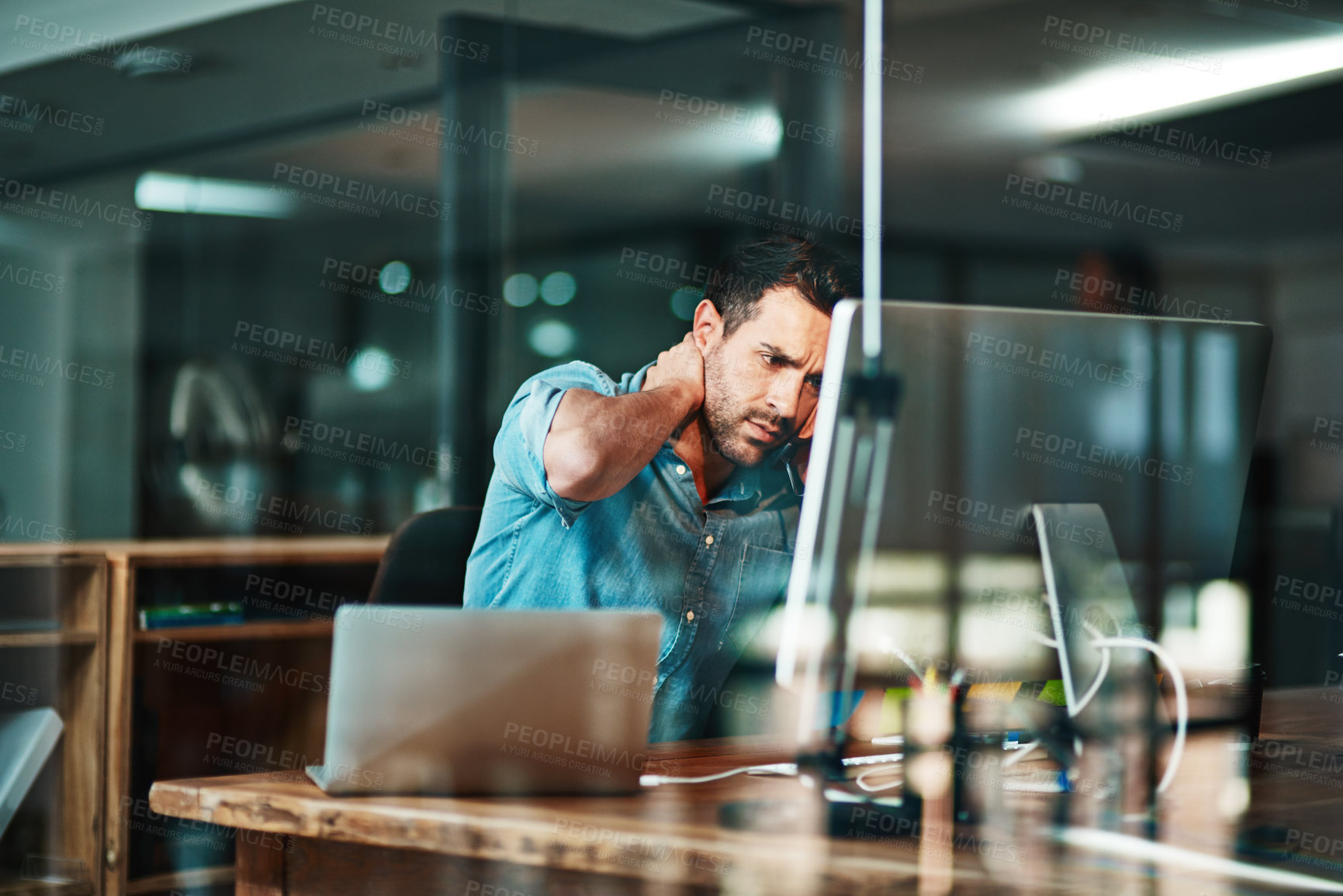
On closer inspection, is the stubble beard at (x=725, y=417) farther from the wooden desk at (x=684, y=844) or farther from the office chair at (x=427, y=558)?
the wooden desk at (x=684, y=844)

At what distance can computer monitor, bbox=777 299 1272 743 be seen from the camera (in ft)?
3.69

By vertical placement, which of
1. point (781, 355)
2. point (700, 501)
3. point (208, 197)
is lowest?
point (700, 501)

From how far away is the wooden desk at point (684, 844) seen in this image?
1.00 m

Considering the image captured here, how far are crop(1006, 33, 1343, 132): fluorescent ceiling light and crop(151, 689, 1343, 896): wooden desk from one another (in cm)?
366

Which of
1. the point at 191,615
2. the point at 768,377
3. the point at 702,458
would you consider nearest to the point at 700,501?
the point at 702,458

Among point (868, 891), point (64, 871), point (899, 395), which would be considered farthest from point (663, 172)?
point (868, 891)

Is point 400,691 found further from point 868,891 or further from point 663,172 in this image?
point 663,172

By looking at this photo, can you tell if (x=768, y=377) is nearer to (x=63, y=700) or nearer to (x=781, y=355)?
(x=781, y=355)

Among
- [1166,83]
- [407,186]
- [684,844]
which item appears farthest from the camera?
[1166,83]

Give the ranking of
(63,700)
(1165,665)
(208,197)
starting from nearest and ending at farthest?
(1165,665), (63,700), (208,197)

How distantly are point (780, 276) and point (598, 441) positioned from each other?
1.56ft

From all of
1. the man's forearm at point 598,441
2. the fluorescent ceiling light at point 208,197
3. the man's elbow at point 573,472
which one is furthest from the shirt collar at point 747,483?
the fluorescent ceiling light at point 208,197

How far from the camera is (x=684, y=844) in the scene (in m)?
1.04

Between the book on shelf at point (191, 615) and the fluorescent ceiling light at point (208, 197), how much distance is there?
154 centimetres
